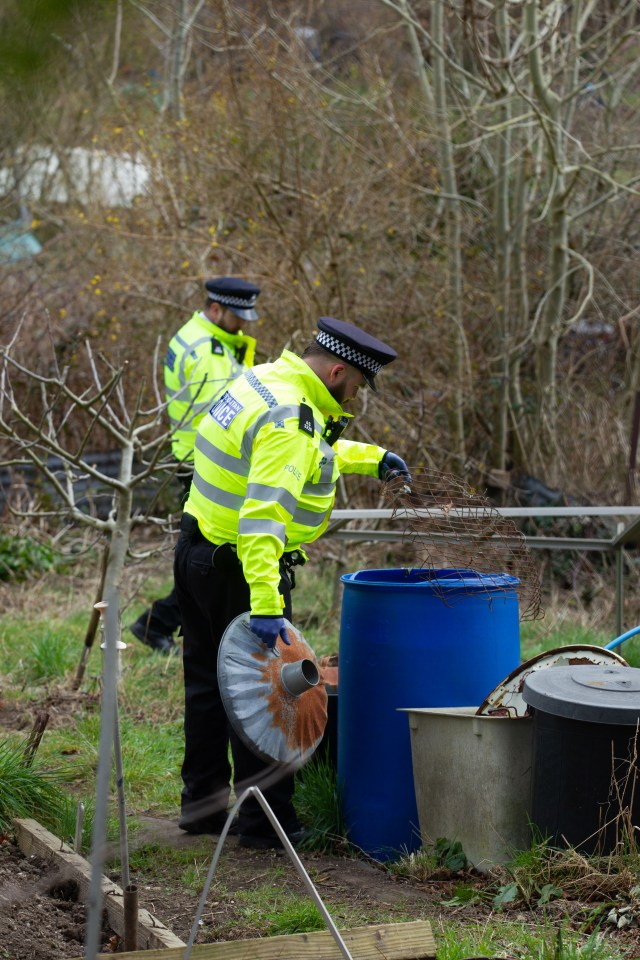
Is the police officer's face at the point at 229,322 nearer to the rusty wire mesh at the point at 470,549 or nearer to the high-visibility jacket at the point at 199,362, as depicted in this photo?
the high-visibility jacket at the point at 199,362

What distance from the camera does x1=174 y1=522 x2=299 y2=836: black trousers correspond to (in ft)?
14.5

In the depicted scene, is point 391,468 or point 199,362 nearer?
point 391,468

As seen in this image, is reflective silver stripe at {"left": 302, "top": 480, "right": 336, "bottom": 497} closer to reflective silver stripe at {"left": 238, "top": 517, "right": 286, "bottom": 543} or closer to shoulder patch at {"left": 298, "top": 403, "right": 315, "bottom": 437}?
shoulder patch at {"left": 298, "top": 403, "right": 315, "bottom": 437}

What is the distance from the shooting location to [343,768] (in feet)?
14.9

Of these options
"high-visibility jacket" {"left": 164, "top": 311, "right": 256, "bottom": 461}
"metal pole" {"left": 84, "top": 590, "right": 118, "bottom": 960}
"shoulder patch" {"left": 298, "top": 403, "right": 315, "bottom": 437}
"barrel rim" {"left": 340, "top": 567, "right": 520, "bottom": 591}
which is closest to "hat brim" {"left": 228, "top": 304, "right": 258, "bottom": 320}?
"high-visibility jacket" {"left": 164, "top": 311, "right": 256, "bottom": 461}

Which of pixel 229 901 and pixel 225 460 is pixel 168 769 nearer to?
pixel 229 901

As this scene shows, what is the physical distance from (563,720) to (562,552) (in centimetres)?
581

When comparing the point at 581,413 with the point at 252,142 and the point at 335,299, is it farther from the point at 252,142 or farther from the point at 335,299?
the point at 252,142

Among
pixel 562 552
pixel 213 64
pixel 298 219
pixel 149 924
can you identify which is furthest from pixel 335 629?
pixel 213 64

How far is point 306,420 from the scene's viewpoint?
162 inches

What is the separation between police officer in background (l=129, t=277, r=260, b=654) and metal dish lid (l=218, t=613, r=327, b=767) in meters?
3.16

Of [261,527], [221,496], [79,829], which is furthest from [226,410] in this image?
[79,829]

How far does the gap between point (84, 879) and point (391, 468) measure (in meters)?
2.06

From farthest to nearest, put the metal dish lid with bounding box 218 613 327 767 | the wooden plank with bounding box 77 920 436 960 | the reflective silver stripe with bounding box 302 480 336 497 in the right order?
1. the reflective silver stripe with bounding box 302 480 336 497
2. the metal dish lid with bounding box 218 613 327 767
3. the wooden plank with bounding box 77 920 436 960
